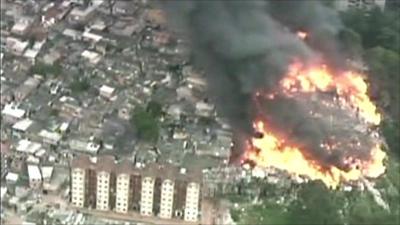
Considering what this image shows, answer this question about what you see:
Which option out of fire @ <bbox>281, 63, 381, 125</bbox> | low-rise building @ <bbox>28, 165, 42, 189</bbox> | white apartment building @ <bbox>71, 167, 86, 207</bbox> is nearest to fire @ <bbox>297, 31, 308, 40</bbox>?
fire @ <bbox>281, 63, 381, 125</bbox>

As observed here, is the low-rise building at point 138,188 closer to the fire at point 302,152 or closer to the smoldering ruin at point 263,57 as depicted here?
the fire at point 302,152

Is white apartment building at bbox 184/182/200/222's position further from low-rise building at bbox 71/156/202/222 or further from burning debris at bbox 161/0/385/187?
burning debris at bbox 161/0/385/187

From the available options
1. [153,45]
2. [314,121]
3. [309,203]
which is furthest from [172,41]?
[309,203]

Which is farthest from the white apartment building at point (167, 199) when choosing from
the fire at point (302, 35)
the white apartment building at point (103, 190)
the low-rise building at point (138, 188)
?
the fire at point (302, 35)

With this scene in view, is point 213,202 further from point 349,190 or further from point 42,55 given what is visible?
point 42,55

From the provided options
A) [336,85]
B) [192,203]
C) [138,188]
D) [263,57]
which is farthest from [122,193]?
[336,85]

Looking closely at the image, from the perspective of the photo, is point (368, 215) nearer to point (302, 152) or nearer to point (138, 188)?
point (302, 152)
